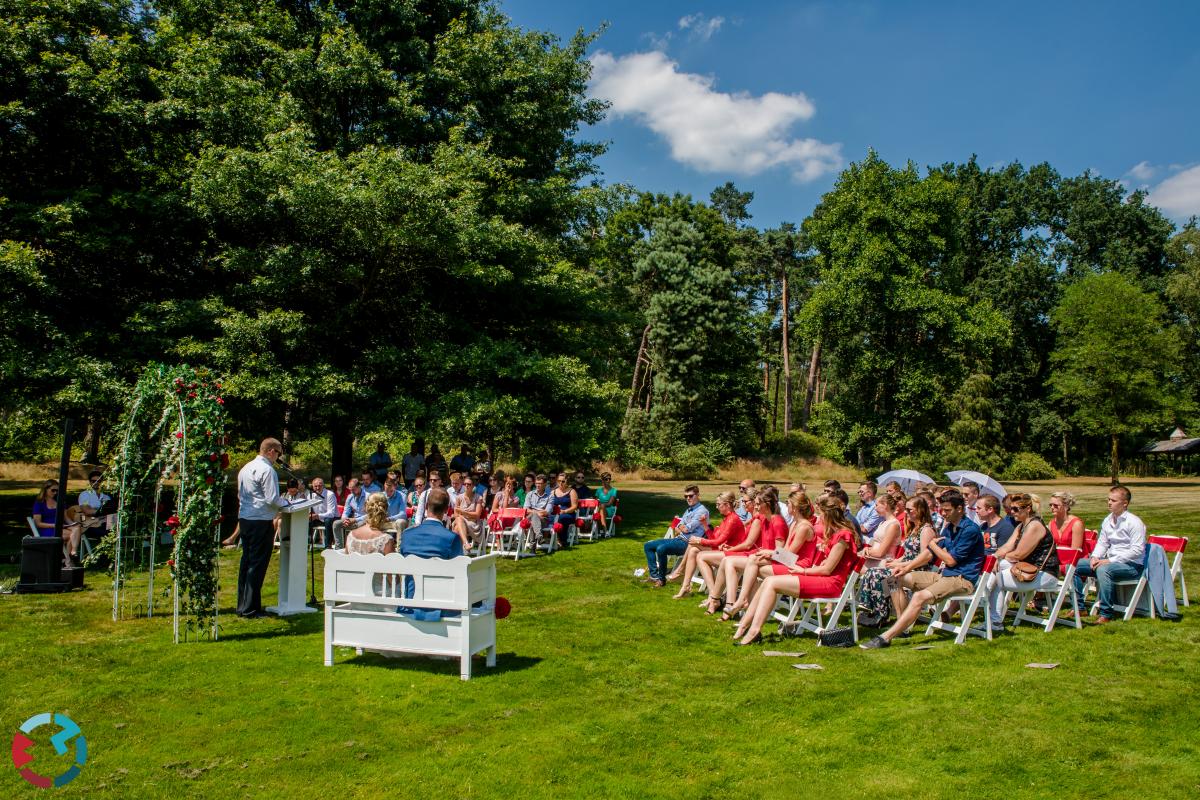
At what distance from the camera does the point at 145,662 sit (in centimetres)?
695

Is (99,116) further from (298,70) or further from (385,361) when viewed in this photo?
(385,361)

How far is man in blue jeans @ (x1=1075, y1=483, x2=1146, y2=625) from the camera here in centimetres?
904

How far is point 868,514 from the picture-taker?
11.4 meters

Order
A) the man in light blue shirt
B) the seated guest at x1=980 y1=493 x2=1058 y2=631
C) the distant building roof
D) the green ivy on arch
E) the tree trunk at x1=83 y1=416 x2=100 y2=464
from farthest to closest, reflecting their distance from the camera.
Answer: the distant building roof, the tree trunk at x1=83 y1=416 x2=100 y2=464, the man in light blue shirt, the seated guest at x1=980 y1=493 x2=1058 y2=631, the green ivy on arch

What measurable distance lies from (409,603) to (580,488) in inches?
397

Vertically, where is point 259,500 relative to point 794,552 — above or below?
above

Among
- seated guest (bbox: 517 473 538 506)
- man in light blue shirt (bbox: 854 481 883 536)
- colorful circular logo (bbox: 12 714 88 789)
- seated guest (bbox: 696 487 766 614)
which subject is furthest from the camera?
seated guest (bbox: 517 473 538 506)

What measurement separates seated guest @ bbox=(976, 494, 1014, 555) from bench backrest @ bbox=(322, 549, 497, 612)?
608 centimetres

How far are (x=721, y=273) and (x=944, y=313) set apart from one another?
10422 mm

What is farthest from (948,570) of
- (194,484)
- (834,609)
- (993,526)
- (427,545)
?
(194,484)

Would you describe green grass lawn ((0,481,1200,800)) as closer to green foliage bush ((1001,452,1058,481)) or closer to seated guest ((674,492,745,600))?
seated guest ((674,492,745,600))

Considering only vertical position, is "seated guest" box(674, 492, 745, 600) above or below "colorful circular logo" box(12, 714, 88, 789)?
above

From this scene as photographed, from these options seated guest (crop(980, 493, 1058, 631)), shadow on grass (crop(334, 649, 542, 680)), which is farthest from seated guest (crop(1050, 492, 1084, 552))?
shadow on grass (crop(334, 649, 542, 680))

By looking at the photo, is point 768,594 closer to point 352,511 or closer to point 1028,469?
point 352,511
